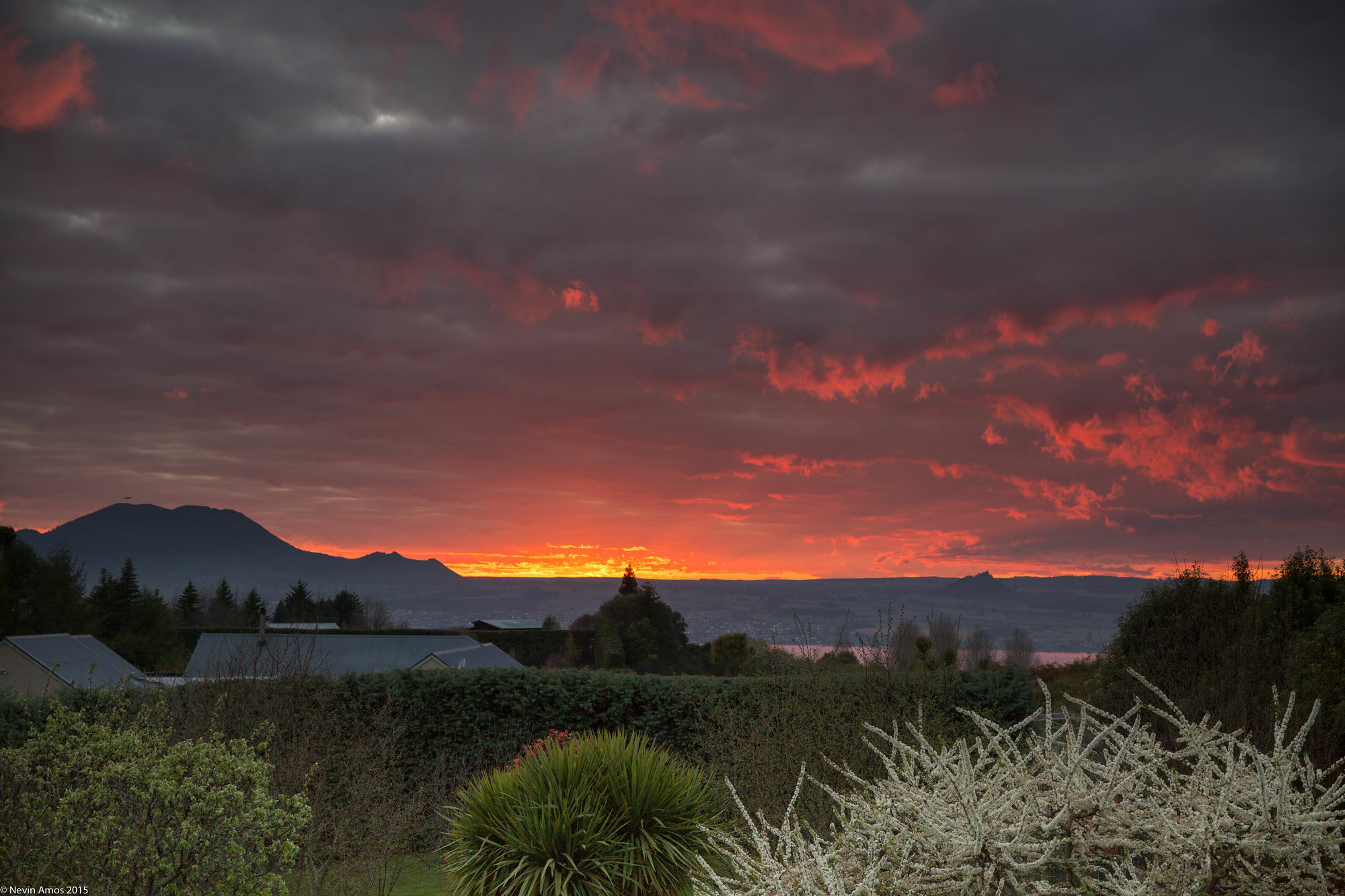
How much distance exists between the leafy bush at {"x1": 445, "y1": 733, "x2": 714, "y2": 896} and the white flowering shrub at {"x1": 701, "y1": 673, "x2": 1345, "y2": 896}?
4.25m

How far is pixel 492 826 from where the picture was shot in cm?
654

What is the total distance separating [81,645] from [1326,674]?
28.3 m

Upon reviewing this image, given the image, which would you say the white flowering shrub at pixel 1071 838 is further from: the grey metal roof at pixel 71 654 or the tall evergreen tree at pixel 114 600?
the tall evergreen tree at pixel 114 600

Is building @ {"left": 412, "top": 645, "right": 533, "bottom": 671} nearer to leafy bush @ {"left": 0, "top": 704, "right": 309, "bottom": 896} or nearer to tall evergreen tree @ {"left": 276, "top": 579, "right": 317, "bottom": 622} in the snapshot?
tall evergreen tree @ {"left": 276, "top": 579, "right": 317, "bottom": 622}

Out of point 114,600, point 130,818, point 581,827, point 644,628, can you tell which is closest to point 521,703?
point 581,827

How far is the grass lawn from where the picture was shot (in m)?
9.60

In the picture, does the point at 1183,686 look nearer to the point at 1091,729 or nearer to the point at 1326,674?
the point at 1326,674

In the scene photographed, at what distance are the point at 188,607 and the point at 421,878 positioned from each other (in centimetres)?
5491

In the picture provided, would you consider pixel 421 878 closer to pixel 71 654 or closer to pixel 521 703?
pixel 521 703

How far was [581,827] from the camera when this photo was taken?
6344mm

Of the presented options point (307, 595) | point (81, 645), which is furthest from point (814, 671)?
point (307, 595)

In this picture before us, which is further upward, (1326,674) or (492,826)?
(1326,674)

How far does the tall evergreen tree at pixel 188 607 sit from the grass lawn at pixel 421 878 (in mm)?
51665

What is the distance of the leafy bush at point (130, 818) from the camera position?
442cm
